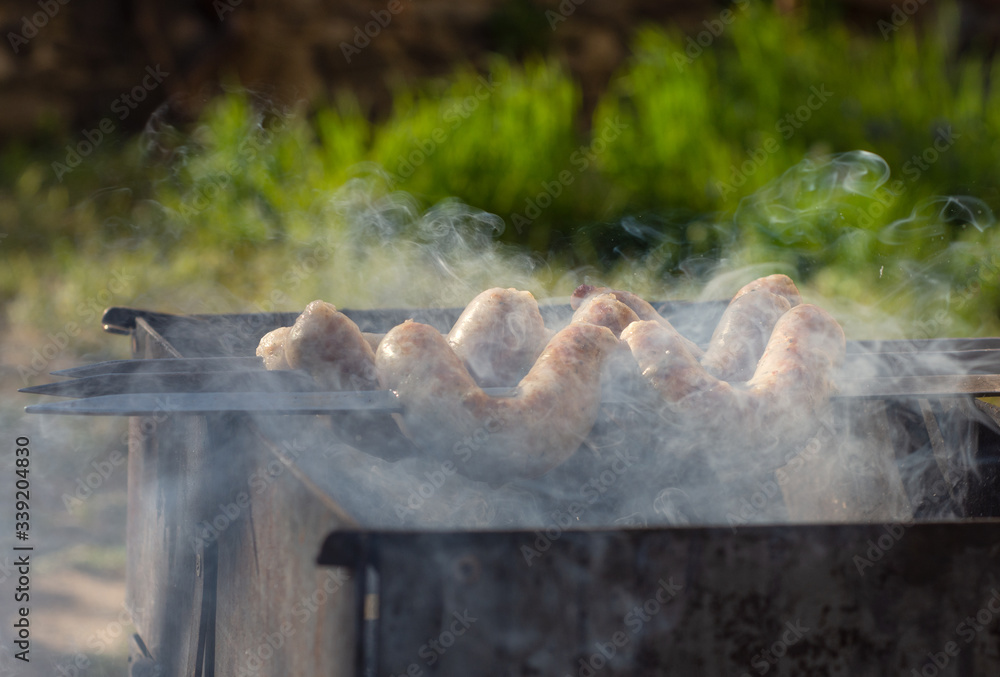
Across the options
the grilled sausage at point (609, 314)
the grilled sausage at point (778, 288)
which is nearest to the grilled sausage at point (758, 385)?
the grilled sausage at point (609, 314)

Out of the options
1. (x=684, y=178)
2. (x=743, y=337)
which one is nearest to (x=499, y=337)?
(x=743, y=337)

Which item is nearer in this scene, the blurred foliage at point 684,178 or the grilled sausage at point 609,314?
the grilled sausage at point 609,314

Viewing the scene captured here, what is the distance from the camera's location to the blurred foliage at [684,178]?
4922 mm

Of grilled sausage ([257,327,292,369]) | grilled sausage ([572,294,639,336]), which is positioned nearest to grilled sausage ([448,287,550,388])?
grilled sausage ([572,294,639,336])

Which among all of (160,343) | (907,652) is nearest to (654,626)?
(907,652)

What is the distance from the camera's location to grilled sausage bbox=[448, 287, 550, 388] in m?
1.73

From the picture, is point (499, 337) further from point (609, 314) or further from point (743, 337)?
point (743, 337)

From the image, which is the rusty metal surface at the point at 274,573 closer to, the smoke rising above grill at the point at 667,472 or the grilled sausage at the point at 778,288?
the smoke rising above grill at the point at 667,472

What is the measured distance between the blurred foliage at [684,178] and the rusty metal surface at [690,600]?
11.7ft

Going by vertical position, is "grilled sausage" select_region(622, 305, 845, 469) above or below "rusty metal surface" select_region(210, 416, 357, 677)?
above

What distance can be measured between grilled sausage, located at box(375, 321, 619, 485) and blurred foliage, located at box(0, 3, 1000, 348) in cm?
356

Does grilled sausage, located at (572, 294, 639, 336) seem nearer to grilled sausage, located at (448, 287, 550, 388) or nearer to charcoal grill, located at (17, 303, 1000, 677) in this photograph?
grilled sausage, located at (448, 287, 550, 388)

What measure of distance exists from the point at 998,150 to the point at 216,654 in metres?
5.39

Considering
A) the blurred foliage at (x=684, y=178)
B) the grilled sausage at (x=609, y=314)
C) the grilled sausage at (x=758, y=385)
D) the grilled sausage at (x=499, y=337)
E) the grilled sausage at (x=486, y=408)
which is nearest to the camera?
the grilled sausage at (x=486, y=408)
